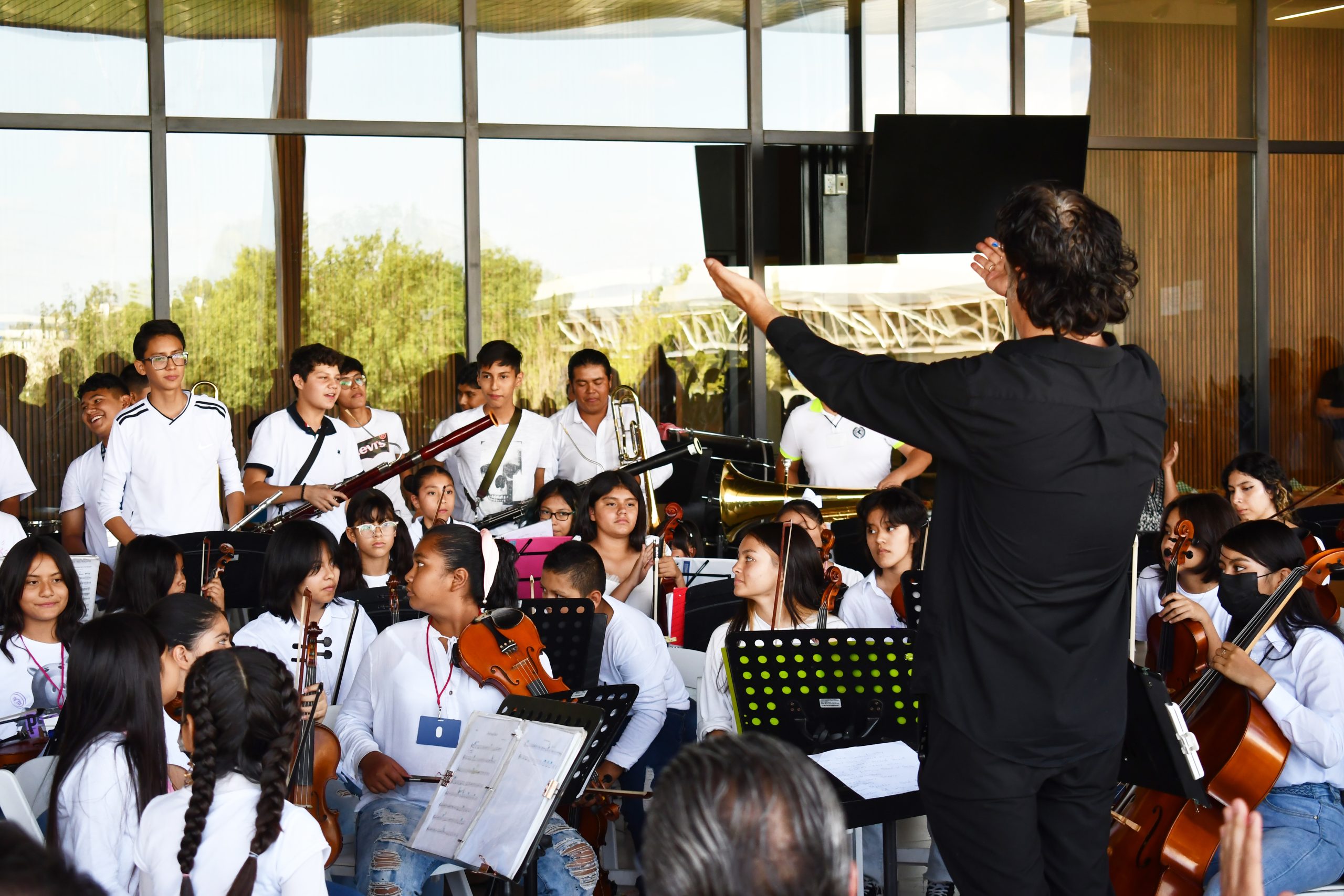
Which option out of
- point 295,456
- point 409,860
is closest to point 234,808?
point 409,860

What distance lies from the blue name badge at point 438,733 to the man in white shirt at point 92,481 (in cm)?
291

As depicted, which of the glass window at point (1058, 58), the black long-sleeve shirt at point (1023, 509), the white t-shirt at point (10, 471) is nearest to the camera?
the black long-sleeve shirt at point (1023, 509)

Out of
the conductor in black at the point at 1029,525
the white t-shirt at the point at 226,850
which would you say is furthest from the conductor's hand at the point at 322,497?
the conductor in black at the point at 1029,525

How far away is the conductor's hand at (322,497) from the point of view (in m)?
5.54

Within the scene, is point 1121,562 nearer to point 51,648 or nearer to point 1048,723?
point 1048,723

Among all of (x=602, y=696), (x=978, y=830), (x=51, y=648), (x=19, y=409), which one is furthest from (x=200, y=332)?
(x=978, y=830)

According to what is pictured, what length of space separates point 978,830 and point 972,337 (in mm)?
6192

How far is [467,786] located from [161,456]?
3.20 m

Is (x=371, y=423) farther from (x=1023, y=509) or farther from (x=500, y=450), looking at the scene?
(x=1023, y=509)

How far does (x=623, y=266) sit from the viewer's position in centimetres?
779

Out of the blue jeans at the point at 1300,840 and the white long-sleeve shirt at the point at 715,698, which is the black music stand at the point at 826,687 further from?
the blue jeans at the point at 1300,840

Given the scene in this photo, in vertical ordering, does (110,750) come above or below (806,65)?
below

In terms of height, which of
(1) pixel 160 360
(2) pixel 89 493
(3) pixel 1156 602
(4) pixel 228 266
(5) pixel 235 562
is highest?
(4) pixel 228 266

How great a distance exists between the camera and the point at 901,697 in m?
3.13
